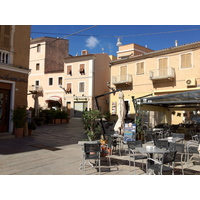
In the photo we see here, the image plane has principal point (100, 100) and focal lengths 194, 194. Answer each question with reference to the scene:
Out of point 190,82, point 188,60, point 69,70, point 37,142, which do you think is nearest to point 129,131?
point 37,142

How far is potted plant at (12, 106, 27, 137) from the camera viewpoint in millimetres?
9352

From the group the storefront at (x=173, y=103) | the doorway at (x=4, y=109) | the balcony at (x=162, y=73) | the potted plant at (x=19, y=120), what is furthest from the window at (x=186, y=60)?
the doorway at (x=4, y=109)

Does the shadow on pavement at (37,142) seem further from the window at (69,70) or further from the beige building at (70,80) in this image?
the window at (69,70)

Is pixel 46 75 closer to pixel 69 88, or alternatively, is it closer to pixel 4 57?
pixel 69 88

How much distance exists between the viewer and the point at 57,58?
2909 centimetres

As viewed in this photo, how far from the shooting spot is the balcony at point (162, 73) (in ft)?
52.6

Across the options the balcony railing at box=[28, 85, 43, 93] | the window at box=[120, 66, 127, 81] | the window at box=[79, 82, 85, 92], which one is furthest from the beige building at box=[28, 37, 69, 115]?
the window at box=[120, 66, 127, 81]

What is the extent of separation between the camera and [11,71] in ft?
31.7

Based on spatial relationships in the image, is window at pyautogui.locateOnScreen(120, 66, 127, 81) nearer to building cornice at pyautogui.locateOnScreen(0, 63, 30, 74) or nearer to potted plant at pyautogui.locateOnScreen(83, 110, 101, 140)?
building cornice at pyautogui.locateOnScreen(0, 63, 30, 74)

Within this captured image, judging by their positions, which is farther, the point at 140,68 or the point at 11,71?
the point at 140,68

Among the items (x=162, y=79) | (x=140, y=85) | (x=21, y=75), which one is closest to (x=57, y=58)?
(x=140, y=85)

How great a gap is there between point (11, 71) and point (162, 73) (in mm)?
12046
